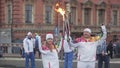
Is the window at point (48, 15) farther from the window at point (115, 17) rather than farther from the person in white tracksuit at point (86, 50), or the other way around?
the person in white tracksuit at point (86, 50)

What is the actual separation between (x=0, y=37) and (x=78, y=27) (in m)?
8.77

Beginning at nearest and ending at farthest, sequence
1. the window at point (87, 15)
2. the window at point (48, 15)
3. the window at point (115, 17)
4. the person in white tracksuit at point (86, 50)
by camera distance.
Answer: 1. the person in white tracksuit at point (86, 50)
2. the window at point (48, 15)
3. the window at point (87, 15)
4. the window at point (115, 17)

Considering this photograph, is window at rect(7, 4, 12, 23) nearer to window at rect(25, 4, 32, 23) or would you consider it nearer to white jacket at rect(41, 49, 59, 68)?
window at rect(25, 4, 32, 23)

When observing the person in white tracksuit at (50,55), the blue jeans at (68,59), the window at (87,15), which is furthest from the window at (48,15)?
the person in white tracksuit at (50,55)

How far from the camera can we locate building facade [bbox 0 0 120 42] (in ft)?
154

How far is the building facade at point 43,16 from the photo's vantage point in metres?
46.9

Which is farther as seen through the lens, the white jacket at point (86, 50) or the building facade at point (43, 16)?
the building facade at point (43, 16)

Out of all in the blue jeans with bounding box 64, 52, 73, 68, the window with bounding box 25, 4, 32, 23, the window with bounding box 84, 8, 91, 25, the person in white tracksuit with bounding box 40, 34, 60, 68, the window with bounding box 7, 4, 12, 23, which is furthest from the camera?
the window with bounding box 84, 8, 91, 25

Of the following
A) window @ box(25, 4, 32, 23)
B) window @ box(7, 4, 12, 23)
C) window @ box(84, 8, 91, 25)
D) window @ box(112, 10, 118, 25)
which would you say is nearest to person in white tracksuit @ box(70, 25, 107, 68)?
window @ box(25, 4, 32, 23)

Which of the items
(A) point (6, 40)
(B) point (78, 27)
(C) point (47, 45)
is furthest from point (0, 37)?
(C) point (47, 45)

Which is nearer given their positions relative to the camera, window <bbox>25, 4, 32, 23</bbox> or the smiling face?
the smiling face

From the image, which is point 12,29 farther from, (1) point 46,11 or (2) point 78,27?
(2) point 78,27

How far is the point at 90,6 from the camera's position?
52.7 meters

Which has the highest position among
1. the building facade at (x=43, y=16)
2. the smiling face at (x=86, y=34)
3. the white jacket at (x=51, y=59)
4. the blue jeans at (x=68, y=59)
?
the building facade at (x=43, y=16)
